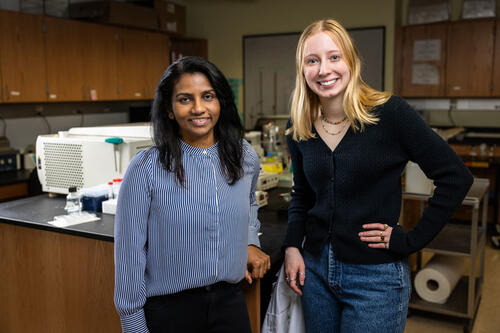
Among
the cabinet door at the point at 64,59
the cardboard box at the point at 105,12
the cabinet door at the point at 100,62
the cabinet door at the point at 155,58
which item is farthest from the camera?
the cabinet door at the point at 155,58

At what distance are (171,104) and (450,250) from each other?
2084 millimetres

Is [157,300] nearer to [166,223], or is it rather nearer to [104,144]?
[166,223]

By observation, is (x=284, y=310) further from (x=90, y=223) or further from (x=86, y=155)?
(x=86, y=155)

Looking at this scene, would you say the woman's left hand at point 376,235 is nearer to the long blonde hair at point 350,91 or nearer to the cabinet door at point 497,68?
the long blonde hair at point 350,91

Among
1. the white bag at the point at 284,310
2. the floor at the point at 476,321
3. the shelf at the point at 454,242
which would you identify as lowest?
the floor at the point at 476,321

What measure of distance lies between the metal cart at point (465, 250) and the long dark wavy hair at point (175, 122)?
1631 mm

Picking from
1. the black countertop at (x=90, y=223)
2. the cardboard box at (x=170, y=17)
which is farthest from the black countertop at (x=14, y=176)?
the cardboard box at (x=170, y=17)

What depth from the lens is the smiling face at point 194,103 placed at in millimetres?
1247

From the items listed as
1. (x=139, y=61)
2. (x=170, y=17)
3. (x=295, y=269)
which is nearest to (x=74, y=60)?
(x=139, y=61)

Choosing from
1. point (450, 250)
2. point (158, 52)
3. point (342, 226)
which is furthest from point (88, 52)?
point (342, 226)

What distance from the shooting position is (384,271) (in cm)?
128

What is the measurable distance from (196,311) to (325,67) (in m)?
0.75

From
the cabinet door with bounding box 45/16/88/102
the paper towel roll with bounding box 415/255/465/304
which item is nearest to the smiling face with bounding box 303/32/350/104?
the paper towel roll with bounding box 415/255/465/304

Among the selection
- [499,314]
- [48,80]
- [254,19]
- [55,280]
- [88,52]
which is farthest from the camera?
[254,19]
